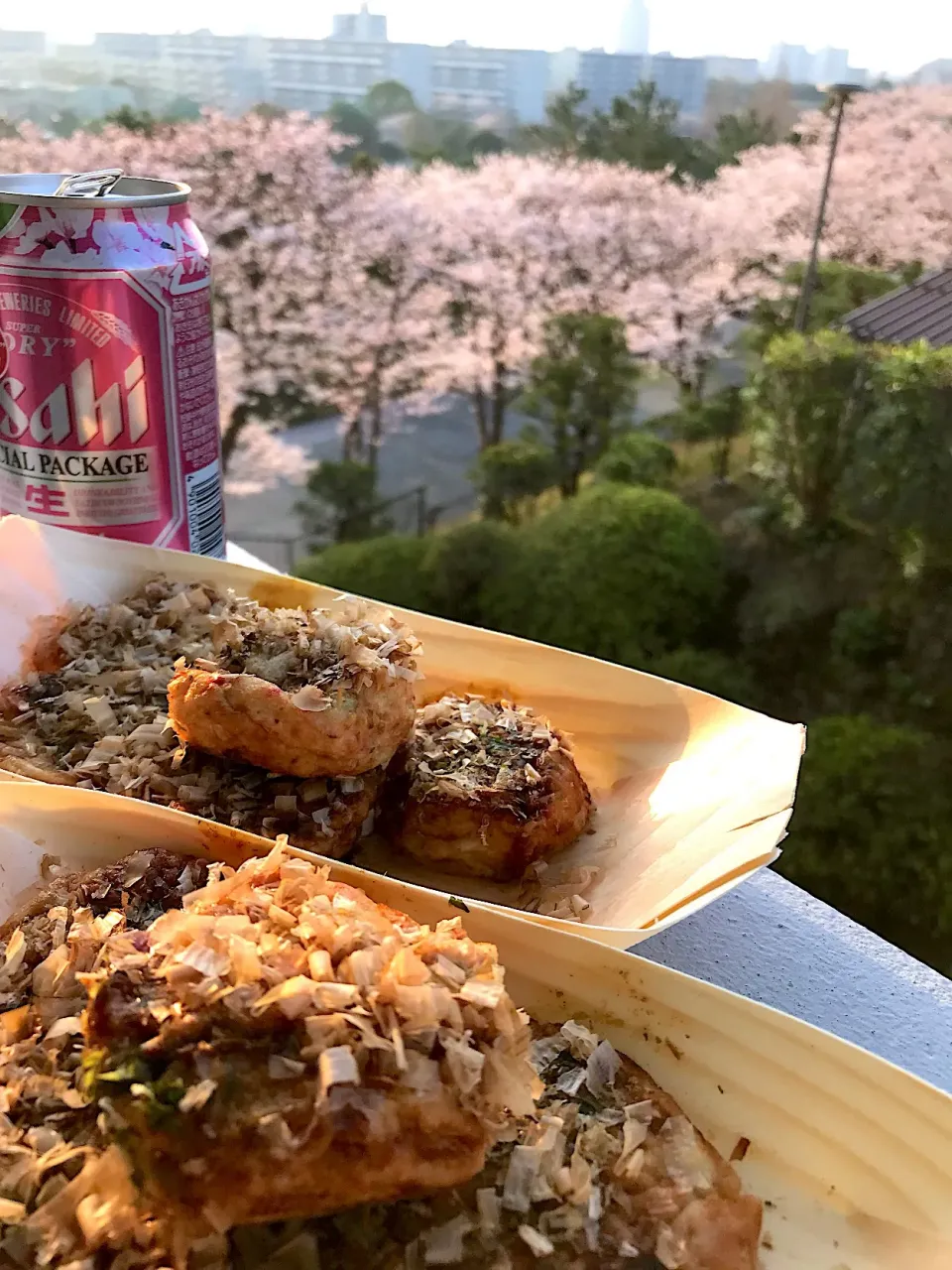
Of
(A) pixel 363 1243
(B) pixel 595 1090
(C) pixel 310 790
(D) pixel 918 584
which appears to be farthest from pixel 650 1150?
(D) pixel 918 584

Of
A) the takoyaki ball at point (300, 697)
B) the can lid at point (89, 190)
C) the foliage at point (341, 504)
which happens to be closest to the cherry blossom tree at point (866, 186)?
the foliage at point (341, 504)

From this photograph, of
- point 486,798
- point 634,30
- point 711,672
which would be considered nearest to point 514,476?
point 711,672

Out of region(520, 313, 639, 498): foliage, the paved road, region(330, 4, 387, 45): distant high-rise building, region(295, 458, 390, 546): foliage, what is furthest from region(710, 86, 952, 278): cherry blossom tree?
region(295, 458, 390, 546): foliage

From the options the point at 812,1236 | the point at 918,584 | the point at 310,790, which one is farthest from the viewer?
the point at 918,584

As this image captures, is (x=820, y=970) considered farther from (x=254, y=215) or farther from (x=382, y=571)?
(x=254, y=215)

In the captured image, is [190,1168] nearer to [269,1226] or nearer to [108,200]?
[269,1226]

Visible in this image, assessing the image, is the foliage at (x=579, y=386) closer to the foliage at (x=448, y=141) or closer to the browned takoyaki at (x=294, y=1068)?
the foliage at (x=448, y=141)

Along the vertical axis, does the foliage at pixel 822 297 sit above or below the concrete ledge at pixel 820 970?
above
